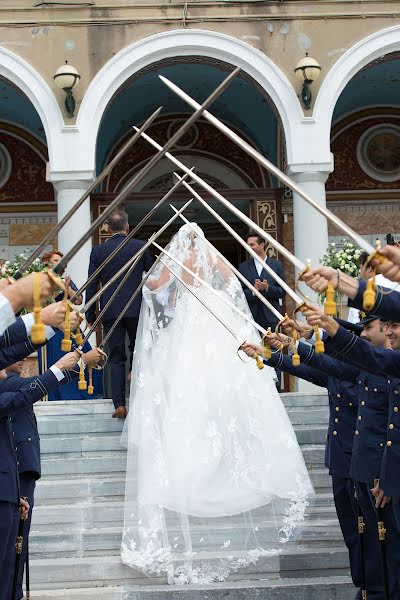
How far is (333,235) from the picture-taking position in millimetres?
14344

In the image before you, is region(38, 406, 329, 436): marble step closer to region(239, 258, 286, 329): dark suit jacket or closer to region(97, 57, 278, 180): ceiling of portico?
region(239, 258, 286, 329): dark suit jacket

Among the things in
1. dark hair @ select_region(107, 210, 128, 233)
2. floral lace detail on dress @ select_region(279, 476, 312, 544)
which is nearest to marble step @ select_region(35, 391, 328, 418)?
dark hair @ select_region(107, 210, 128, 233)

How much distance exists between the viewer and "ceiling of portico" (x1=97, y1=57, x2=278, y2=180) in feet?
44.3

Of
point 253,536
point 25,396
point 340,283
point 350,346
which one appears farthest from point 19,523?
point 340,283

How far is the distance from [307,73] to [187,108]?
2.94 metres

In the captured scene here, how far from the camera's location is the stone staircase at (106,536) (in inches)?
281

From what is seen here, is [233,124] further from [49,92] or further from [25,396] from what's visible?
[25,396]

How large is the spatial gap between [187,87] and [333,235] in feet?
8.74

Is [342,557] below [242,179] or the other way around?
below

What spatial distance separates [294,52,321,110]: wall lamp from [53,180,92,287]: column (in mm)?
2616

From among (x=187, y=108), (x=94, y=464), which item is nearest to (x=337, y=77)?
(x=187, y=108)

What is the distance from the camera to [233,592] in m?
7.09

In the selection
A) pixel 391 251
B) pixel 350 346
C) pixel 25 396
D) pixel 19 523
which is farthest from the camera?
pixel 19 523

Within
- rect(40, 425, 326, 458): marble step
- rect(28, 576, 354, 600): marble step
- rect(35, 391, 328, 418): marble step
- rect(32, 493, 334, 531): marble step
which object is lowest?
rect(28, 576, 354, 600): marble step
